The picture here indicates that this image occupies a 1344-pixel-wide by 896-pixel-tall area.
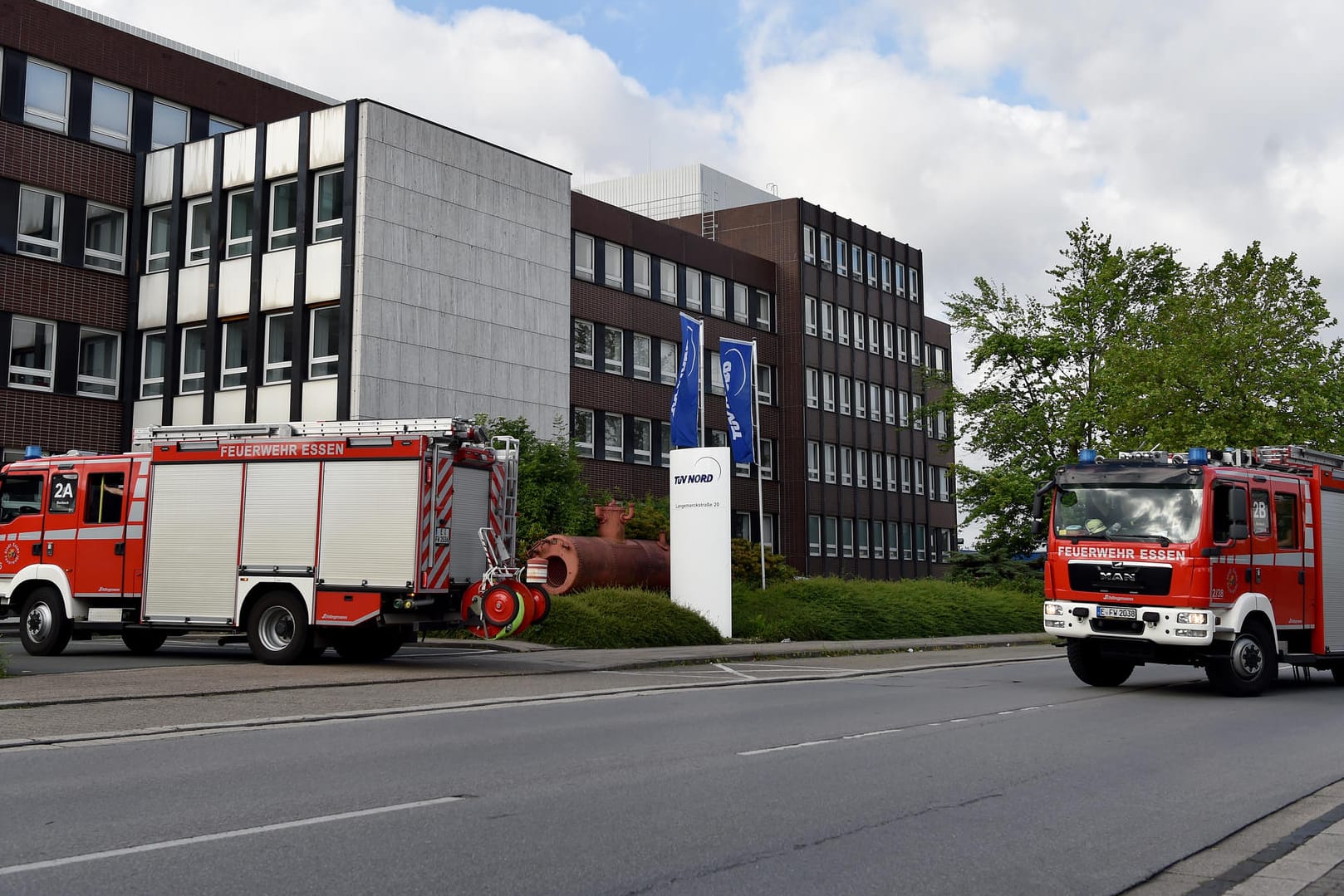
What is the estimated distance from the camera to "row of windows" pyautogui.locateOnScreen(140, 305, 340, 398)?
1373 inches

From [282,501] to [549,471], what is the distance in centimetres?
1258

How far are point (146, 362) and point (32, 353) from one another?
3.42 metres

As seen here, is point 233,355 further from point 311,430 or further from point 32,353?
point 311,430

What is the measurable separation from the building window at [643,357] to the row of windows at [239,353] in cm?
1342

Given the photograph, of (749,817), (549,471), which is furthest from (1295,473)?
(549,471)

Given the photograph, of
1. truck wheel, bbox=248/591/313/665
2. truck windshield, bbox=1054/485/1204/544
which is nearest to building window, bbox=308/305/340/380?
truck wheel, bbox=248/591/313/665

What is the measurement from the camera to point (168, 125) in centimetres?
3853

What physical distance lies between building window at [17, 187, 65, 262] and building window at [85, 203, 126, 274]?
1041mm

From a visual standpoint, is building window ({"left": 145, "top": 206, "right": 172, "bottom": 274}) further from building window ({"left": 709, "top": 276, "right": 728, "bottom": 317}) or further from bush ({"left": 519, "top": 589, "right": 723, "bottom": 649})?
building window ({"left": 709, "top": 276, "right": 728, "bottom": 317})

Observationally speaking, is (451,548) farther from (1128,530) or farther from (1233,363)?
(1233,363)

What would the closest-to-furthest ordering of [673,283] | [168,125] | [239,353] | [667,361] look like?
[239,353] → [168,125] → [667,361] → [673,283]

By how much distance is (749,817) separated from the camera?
781 cm

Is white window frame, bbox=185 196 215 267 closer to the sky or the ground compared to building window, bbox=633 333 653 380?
closer to the sky

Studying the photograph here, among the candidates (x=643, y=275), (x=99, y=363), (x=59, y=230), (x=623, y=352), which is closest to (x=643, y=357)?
(x=623, y=352)
